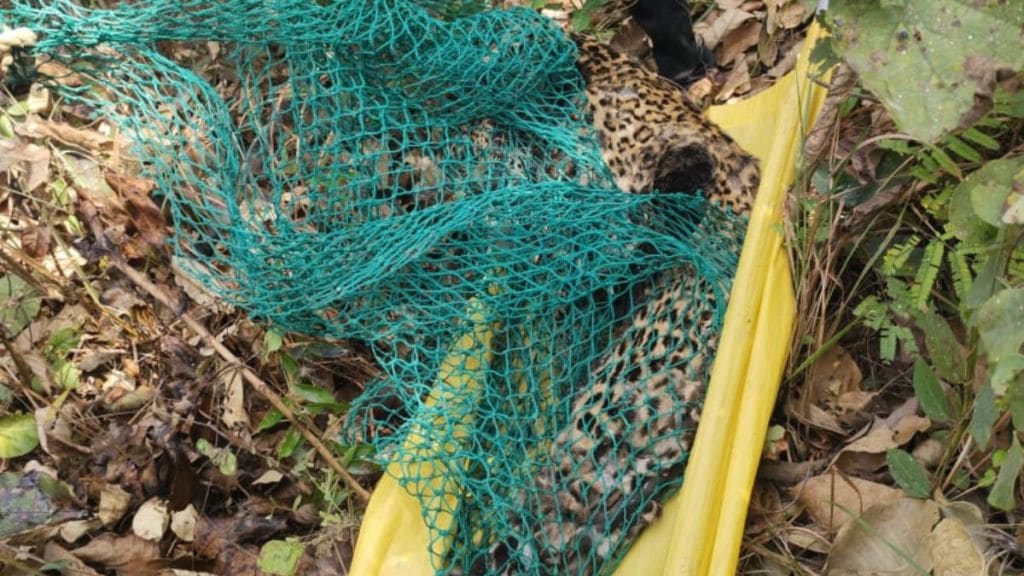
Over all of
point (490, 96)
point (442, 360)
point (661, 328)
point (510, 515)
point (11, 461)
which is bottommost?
point (11, 461)

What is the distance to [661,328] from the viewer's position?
117 inches

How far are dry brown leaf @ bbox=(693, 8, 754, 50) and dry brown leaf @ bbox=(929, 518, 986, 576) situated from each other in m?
2.30

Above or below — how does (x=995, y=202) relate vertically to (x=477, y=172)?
above

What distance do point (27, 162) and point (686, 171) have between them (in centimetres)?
231

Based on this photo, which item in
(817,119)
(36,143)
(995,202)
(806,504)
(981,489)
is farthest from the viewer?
(36,143)

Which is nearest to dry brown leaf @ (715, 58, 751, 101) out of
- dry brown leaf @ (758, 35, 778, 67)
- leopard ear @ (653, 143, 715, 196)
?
dry brown leaf @ (758, 35, 778, 67)

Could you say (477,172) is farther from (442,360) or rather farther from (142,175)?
(142,175)

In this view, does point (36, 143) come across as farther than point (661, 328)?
Yes

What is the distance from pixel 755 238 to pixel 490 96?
110 cm

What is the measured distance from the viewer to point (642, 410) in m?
2.84

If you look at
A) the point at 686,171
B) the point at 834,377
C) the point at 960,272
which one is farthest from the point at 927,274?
the point at 686,171

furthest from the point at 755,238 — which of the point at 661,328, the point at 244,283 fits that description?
the point at 244,283

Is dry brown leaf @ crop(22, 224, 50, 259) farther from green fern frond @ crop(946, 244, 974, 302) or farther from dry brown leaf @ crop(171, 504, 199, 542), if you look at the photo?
green fern frond @ crop(946, 244, 974, 302)

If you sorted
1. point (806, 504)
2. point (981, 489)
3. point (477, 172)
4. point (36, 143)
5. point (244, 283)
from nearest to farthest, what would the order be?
point (981, 489)
point (806, 504)
point (244, 283)
point (477, 172)
point (36, 143)
